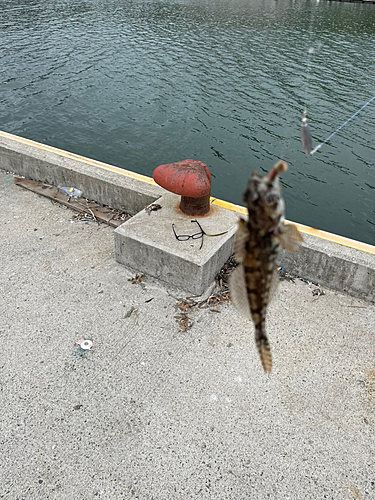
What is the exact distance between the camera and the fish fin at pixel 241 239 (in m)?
1.69

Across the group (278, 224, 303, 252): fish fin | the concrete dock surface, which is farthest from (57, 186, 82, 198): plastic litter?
(278, 224, 303, 252): fish fin

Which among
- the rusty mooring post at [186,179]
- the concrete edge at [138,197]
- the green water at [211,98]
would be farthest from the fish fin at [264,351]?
the green water at [211,98]

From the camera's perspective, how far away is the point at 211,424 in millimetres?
3604

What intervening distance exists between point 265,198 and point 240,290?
1.79 feet

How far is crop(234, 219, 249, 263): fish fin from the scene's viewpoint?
1.69 metres

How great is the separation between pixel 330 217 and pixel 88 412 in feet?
26.4

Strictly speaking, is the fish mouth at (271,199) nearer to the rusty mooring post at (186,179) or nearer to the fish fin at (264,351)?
the fish fin at (264,351)

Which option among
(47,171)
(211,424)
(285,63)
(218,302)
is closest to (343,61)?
(285,63)

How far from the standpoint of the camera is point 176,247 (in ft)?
15.9

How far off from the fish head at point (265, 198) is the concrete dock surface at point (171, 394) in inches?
102

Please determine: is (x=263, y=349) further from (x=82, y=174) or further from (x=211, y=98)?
(x=211, y=98)

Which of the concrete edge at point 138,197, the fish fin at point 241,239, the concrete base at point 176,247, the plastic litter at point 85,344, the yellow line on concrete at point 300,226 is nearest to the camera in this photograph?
the fish fin at point 241,239

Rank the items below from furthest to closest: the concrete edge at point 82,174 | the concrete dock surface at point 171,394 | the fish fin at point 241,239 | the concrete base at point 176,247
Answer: the concrete edge at point 82,174 → the concrete base at point 176,247 → the concrete dock surface at point 171,394 → the fish fin at point 241,239

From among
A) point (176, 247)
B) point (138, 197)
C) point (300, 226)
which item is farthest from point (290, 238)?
point (138, 197)
